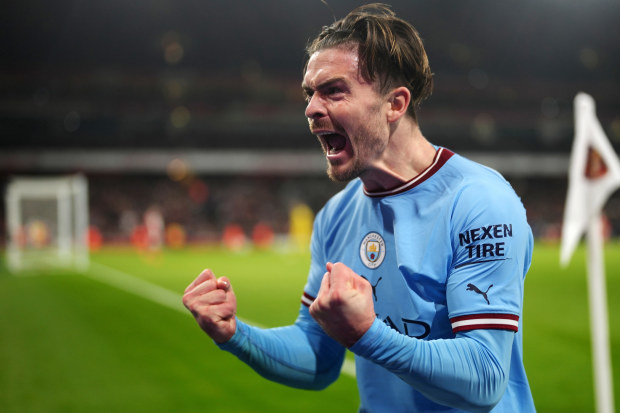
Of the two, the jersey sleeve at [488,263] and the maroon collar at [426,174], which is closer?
the jersey sleeve at [488,263]

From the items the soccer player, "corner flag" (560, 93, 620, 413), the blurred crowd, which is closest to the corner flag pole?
"corner flag" (560, 93, 620, 413)

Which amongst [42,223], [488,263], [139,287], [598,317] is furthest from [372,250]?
[42,223]

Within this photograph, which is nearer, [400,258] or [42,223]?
[400,258]

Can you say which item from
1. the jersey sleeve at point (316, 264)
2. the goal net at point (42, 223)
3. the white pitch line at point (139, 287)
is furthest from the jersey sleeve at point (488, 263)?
the goal net at point (42, 223)

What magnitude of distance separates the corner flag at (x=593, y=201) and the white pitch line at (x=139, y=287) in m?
6.36

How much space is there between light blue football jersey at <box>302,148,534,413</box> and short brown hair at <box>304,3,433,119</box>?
26cm

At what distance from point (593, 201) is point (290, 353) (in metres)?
2.16

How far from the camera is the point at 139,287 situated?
1462 cm

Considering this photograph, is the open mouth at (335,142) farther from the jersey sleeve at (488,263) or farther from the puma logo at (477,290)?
the puma logo at (477,290)

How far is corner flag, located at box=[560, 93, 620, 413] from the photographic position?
3.35 metres

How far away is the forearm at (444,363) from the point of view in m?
1.55

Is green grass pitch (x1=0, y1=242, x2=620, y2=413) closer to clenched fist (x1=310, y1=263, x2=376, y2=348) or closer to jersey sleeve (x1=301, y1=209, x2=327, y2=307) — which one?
jersey sleeve (x1=301, y1=209, x2=327, y2=307)

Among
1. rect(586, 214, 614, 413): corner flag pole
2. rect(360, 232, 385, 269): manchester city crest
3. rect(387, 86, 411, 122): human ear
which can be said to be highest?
rect(387, 86, 411, 122): human ear

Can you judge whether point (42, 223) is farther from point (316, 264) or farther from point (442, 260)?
point (442, 260)
